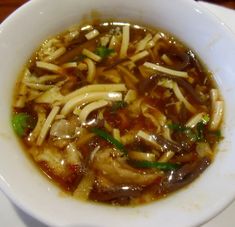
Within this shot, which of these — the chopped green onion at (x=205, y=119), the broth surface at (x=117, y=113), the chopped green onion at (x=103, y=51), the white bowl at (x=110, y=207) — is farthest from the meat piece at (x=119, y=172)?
the chopped green onion at (x=103, y=51)

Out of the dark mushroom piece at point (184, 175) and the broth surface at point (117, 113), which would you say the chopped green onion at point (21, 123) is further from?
the dark mushroom piece at point (184, 175)

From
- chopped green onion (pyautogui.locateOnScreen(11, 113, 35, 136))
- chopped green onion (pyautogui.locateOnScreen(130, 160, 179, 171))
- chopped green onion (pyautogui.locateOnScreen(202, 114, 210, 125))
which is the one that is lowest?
chopped green onion (pyautogui.locateOnScreen(11, 113, 35, 136))

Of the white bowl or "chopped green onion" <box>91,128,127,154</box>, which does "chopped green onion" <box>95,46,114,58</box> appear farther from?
"chopped green onion" <box>91,128,127,154</box>

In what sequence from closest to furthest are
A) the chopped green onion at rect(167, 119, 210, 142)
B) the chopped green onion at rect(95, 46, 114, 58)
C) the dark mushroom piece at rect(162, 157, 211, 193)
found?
1. the dark mushroom piece at rect(162, 157, 211, 193)
2. the chopped green onion at rect(167, 119, 210, 142)
3. the chopped green onion at rect(95, 46, 114, 58)

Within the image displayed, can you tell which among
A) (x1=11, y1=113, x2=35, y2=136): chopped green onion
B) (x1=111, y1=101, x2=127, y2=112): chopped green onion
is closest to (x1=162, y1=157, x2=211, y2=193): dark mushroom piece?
(x1=111, y1=101, x2=127, y2=112): chopped green onion

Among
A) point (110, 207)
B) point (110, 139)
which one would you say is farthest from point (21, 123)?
point (110, 207)

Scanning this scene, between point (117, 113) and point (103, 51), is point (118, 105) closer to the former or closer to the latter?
point (117, 113)

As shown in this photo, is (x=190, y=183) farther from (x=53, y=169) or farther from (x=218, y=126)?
(x=53, y=169)
